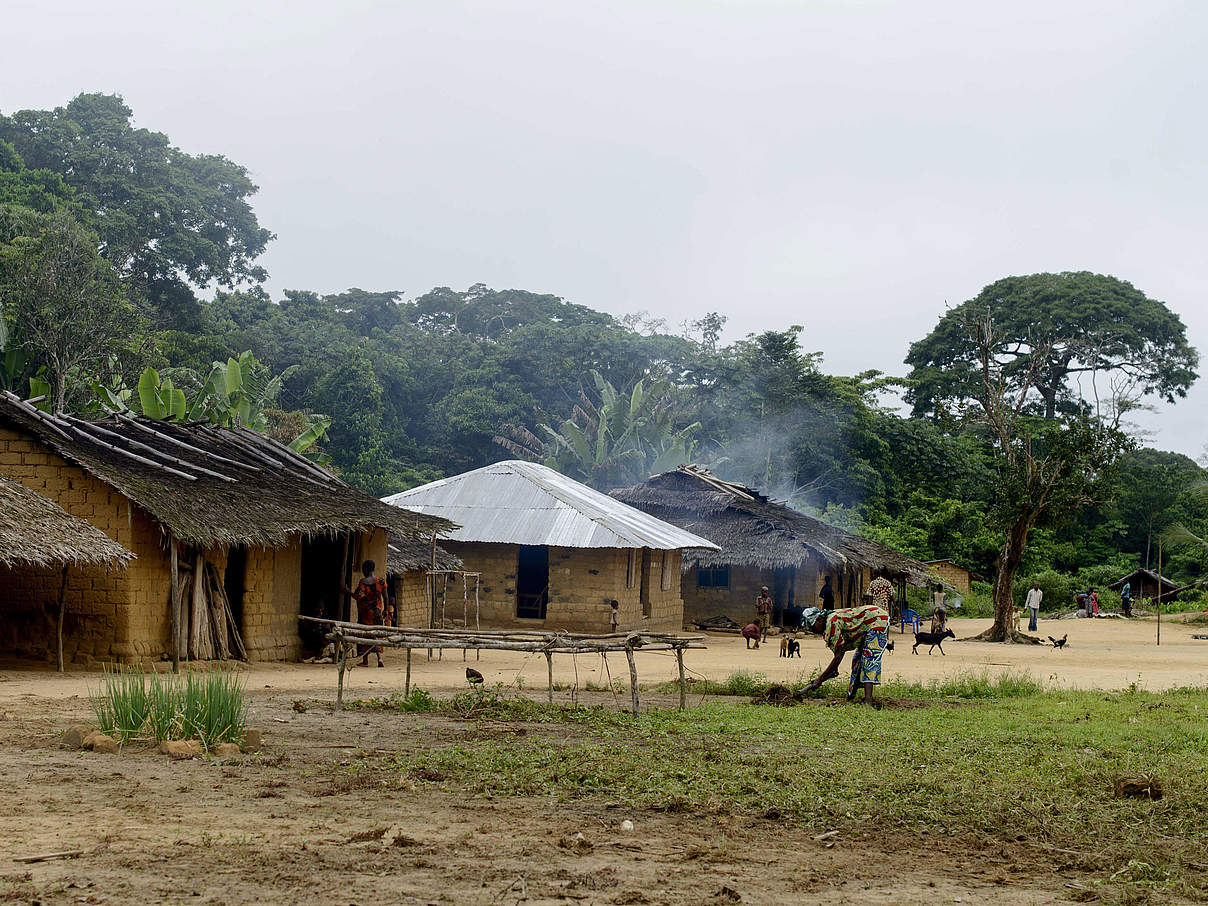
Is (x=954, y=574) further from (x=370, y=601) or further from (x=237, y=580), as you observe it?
(x=237, y=580)

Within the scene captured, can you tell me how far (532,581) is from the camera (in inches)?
1105

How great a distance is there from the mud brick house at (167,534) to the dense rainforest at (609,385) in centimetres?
1741

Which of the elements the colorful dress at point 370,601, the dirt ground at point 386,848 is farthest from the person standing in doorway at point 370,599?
the dirt ground at point 386,848

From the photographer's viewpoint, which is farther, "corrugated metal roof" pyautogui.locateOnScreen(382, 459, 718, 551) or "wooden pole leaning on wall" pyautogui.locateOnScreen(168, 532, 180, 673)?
"corrugated metal roof" pyautogui.locateOnScreen(382, 459, 718, 551)

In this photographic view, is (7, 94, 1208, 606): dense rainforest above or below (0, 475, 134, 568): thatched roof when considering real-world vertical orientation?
above

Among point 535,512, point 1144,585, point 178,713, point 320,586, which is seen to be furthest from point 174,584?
point 1144,585

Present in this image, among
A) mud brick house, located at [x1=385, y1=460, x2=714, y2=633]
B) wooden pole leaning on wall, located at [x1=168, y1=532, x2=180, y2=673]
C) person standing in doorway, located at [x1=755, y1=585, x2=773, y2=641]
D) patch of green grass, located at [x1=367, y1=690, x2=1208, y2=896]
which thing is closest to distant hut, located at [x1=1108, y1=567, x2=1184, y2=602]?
person standing in doorway, located at [x1=755, y1=585, x2=773, y2=641]

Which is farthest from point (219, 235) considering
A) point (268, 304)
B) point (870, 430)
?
point (870, 430)

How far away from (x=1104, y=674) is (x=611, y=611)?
391 inches

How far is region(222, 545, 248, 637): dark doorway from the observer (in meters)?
16.6

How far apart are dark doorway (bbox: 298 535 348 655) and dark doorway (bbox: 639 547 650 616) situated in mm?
9026

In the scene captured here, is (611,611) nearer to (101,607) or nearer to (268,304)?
(101,607)

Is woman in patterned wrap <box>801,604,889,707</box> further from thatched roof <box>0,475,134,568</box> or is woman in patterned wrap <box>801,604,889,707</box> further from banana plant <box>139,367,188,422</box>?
banana plant <box>139,367,188,422</box>

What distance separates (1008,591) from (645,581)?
810cm
